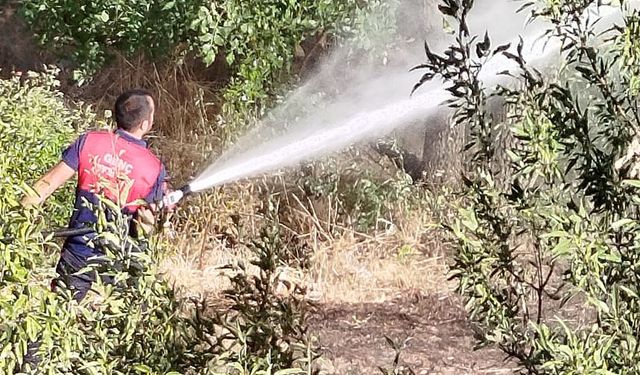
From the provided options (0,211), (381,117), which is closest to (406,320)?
(381,117)

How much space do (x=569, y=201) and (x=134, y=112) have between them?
2765mm

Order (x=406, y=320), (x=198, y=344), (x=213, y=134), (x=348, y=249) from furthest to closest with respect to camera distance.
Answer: (x=213, y=134) → (x=348, y=249) → (x=406, y=320) → (x=198, y=344)

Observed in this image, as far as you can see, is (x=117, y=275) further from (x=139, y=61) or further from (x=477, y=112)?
(x=139, y=61)

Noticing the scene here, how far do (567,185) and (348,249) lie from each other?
525 centimetres

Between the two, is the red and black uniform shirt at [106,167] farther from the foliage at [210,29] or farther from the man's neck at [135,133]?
the foliage at [210,29]

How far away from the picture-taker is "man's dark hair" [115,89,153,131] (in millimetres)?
4508

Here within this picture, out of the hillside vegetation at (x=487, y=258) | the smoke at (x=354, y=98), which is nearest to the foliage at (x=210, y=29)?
the smoke at (x=354, y=98)

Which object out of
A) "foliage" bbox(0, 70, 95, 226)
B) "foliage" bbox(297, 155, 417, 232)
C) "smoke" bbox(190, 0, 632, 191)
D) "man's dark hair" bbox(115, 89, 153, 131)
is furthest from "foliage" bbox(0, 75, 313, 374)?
"foliage" bbox(297, 155, 417, 232)

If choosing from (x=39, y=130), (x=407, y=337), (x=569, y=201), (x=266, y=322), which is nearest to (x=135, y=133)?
(x=39, y=130)

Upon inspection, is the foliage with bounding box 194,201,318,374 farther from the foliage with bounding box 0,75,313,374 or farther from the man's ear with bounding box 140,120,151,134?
the man's ear with bounding box 140,120,151,134

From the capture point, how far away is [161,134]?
8219 mm

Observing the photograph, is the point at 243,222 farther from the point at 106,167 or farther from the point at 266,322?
the point at 266,322

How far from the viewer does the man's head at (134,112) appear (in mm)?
4508

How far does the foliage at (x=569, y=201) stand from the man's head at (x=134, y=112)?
2.44 meters
